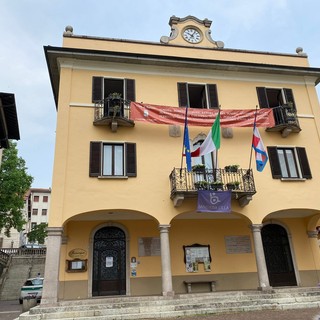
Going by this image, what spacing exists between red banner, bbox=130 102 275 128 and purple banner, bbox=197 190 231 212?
352cm

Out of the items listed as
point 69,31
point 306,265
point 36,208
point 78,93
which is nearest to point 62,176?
point 78,93

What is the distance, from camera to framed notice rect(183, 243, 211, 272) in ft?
49.5

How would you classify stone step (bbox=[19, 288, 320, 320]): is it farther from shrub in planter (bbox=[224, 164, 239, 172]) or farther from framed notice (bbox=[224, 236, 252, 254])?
shrub in planter (bbox=[224, 164, 239, 172])

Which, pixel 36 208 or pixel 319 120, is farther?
pixel 36 208

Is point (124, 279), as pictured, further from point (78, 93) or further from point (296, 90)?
point (296, 90)

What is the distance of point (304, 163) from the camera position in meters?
15.6

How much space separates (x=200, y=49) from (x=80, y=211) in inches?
420

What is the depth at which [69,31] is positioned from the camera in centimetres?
1636

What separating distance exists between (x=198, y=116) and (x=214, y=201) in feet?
13.9

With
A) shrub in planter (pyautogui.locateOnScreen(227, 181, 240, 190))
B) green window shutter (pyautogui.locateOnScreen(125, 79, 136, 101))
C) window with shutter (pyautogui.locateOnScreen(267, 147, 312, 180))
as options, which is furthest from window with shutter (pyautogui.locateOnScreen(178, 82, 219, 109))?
shrub in planter (pyautogui.locateOnScreen(227, 181, 240, 190))

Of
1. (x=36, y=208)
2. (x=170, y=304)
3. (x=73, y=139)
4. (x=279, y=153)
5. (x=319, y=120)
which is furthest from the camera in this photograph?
(x=36, y=208)

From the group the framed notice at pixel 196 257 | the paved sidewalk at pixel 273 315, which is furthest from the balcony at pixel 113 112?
the paved sidewalk at pixel 273 315

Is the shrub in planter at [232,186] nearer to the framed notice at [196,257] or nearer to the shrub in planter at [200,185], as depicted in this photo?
the shrub in planter at [200,185]

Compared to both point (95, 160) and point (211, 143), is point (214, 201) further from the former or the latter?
point (95, 160)
